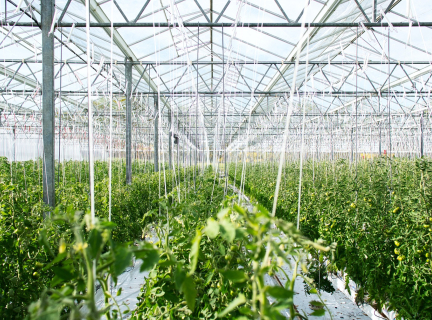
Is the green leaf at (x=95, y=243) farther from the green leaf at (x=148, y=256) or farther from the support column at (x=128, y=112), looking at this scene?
the support column at (x=128, y=112)

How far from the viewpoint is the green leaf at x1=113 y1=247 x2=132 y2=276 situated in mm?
554

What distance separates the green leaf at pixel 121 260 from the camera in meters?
0.55

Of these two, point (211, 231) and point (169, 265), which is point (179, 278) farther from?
point (169, 265)

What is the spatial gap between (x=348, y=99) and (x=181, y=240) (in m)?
13.1

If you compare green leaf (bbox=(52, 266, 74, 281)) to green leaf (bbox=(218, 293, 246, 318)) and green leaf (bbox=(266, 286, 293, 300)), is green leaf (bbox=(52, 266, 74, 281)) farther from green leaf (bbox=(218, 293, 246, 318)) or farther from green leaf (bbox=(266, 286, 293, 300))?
green leaf (bbox=(266, 286, 293, 300))

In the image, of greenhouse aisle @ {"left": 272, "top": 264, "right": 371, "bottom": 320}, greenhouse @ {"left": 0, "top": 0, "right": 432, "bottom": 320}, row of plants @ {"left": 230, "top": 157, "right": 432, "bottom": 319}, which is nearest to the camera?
greenhouse @ {"left": 0, "top": 0, "right": 432, "bottom": 320}

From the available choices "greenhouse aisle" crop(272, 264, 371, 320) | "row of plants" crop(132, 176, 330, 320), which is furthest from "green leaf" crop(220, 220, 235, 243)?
"greenhouse aisle" crop(272, 264, 371, 320)

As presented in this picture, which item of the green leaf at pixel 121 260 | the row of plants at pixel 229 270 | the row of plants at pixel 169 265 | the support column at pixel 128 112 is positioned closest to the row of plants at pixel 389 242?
the row of plants at pixel 169 265

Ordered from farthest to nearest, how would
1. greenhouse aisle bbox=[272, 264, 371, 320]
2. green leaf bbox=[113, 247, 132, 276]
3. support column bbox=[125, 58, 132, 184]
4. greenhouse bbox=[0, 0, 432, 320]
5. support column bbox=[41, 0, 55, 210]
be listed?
support column bbox=[125, 58, 132, 184], support column bbox=[41, 0, 55, 210], greenhouse aisle bbox=[272, 264, 371, 320], greenhouse bbox=[0, 0, 432, 320], green leaf bbox=[113, 247, 132, 276]

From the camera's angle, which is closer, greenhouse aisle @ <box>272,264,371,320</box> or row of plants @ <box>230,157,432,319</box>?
row of plants @ <box>230,157,432,319</box>

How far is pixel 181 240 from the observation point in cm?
133

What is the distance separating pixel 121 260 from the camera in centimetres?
57

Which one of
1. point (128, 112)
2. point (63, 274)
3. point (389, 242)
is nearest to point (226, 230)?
point (63, 274)

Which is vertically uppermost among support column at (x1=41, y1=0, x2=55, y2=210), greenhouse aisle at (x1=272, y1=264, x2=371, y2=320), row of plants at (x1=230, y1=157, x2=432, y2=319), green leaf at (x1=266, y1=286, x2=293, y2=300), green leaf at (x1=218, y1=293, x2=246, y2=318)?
support column at (x1=41, y1=0, x2=55, y2=210)
